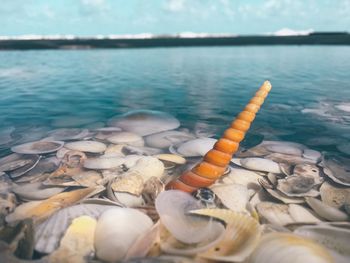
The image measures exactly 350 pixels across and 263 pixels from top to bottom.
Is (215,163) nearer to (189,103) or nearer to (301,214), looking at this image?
(301,214)

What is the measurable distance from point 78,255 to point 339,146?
4911mm

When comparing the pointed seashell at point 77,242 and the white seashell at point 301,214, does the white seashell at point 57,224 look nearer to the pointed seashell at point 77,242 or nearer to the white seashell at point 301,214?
the pointed seashell at point 77,242

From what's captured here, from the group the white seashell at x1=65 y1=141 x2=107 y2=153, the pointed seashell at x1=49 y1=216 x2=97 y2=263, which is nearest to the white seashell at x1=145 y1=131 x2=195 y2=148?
the white seashell at x1=65 y1=141 x2=107 y2=153

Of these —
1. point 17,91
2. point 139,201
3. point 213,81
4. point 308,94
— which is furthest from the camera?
point 213,81

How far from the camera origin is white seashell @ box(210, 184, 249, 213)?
3582 mm

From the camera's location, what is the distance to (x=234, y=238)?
9.29 feet

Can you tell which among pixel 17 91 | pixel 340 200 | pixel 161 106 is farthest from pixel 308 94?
pixel 17 91

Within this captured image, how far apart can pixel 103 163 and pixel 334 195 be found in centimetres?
323

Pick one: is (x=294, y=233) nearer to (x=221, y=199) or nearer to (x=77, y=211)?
(x=221, y=199)

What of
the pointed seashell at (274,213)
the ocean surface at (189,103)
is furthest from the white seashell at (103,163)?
the pointed seashell at (274,213)

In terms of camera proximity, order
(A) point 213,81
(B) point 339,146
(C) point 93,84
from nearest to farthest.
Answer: (B) point 339,146 < (C) point 93,84 < (A) point 213,81

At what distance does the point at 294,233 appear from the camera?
2.98m

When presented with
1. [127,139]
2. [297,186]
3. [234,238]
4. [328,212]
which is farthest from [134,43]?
[234,238]

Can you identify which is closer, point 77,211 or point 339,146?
point 77,211
